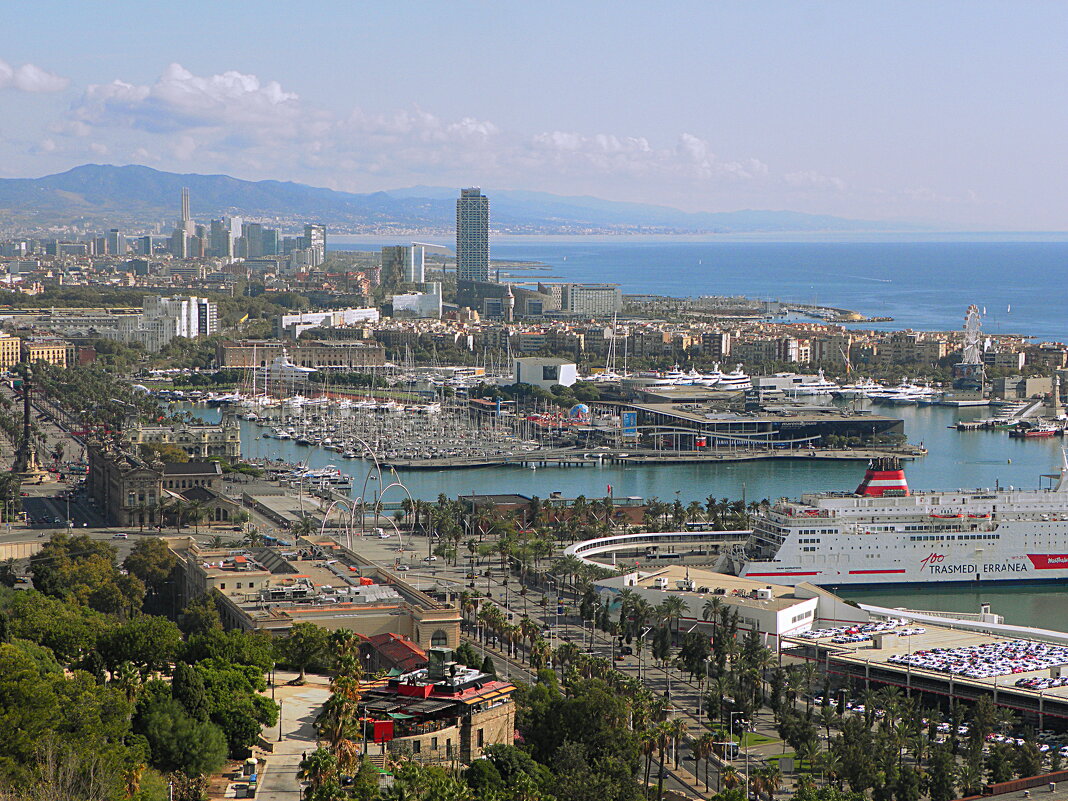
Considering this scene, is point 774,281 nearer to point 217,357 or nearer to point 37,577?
point 217,357

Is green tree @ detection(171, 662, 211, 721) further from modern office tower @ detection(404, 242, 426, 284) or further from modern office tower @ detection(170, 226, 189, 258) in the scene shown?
modern office tower @ detection(170, 226, 189, 258)

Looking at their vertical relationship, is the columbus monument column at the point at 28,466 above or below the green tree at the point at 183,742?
below

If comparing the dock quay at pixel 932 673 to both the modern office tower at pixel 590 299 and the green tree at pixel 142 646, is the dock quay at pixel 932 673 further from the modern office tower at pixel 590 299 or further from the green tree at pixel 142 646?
the modern office tower at pixel 590 299

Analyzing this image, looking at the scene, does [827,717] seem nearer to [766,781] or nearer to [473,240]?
[766,781]

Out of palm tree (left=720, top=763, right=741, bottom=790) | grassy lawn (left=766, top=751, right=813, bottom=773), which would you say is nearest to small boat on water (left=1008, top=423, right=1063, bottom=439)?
grassy lawn (left=766, top=751, right=813, bottom=773)

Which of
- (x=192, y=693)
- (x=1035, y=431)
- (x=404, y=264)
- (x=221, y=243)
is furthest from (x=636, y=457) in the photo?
(x=221, y=243)

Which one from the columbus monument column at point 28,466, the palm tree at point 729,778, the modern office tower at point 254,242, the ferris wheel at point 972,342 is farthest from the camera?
the modern office tower at point 254,242

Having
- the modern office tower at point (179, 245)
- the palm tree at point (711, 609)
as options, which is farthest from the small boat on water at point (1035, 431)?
the modern office tower at point (179, 245)
